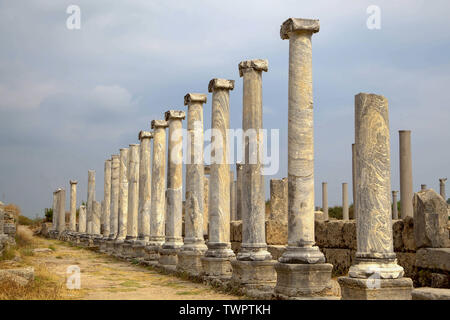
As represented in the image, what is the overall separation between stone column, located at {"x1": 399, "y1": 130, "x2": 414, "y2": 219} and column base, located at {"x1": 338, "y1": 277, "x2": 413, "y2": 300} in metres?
15.5

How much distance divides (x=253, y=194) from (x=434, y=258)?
14.1ft

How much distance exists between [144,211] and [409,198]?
11798 mm

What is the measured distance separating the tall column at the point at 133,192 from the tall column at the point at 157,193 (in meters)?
3.58

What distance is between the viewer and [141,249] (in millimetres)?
22500

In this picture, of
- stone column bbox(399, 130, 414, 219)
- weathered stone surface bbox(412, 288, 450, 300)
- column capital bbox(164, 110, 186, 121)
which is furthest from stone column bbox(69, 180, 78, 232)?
weathered stone surface bbox(412, 288, 450, 300)

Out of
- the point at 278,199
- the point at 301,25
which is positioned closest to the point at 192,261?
the point at 278,199

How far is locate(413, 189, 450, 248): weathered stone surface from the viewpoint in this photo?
11695 millimetres

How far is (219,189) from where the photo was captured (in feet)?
47.8

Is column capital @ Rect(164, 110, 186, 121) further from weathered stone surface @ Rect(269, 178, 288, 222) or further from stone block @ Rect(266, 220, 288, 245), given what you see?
stone block @ Rect(266, 220, 288, 245)

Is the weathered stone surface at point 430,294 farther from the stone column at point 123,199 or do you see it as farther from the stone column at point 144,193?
the stone column at point 123,199

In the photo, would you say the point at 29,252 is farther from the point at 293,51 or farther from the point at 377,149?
the point at 377,149

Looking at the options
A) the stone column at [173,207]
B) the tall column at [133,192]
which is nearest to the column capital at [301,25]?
the stone column at [173,207]

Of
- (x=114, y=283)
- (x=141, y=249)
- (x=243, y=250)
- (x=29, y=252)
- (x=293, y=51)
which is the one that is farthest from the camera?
(x=29, y=252)
